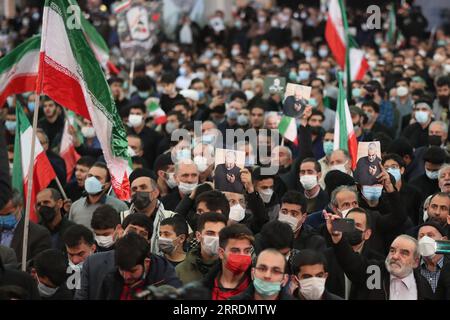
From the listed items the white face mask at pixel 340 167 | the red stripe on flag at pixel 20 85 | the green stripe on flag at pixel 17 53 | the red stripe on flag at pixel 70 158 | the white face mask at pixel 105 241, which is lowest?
the red stripe on flag at pixel 70 158

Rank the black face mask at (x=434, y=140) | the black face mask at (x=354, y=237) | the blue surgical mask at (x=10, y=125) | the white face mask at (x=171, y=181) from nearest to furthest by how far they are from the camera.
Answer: the black face mask at (x=354, y=237) < the white face mask at (x=171, y=181) < the black face mask at (x=434, y=140) < the blue surgical mask at (x=10, y=125)

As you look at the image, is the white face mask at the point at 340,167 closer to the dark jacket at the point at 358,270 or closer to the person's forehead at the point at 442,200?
the person's forehead at the point at 442,200

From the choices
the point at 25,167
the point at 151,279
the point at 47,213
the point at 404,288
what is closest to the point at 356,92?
the point at 25,167

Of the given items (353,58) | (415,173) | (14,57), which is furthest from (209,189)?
(353,58)

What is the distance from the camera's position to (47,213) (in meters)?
9.70

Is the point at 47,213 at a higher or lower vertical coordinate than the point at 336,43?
lower

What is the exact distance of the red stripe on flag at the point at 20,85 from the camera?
10016mm

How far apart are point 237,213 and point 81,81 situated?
1.55 meters

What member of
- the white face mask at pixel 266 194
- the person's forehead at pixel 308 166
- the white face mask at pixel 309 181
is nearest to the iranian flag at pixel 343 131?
the person's forehead at pixel 308 166

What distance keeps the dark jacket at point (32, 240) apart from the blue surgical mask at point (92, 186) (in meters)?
1.13

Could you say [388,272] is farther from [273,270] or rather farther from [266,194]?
[266,194]

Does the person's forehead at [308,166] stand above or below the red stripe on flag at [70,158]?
above

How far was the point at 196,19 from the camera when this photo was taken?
98.8ft
